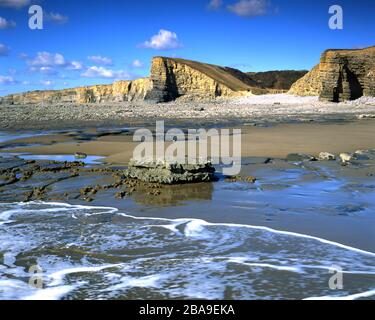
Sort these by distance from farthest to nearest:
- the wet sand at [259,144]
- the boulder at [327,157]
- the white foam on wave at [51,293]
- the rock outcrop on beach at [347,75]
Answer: the rock outcrop on beach at [347,75], the wet sand at [259,144], the boulder at [327,157], the white foam on wave at [51,293]

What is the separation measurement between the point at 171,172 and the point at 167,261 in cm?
384

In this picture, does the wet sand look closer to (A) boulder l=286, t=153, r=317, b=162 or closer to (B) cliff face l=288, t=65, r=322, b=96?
(A) boulder l=286, t=153, r=317, b=162

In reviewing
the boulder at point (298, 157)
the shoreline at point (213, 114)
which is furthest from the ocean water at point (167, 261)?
the shoreline at point (213, 114)

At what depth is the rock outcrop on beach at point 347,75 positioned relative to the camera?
36.8m

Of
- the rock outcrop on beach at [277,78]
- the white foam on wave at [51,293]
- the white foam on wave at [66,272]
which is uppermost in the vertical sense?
the rock outcrop on beach at [277,78]

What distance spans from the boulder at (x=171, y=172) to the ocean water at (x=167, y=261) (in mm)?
2170

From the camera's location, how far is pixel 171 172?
27.8ft

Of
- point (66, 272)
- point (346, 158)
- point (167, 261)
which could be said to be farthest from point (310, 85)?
point (66, 272)

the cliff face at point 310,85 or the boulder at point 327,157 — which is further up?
the cliff face at point 310,85

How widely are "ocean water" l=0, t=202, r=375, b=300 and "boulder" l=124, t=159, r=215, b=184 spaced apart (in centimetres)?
217

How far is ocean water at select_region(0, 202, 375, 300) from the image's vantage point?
13.0 feet

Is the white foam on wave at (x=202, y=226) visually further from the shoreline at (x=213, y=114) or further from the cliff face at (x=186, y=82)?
the cliff face at (x=186, y=82)
